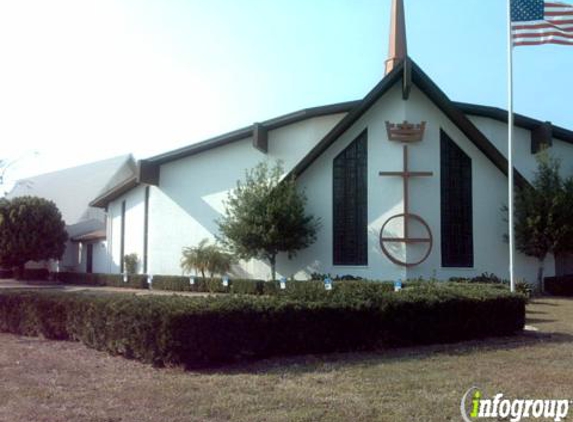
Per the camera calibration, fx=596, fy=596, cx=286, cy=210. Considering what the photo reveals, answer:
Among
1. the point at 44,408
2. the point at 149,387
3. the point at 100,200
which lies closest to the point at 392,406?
the point at 149,387

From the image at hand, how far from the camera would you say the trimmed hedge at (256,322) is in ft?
29.3

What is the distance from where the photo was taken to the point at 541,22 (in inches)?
682

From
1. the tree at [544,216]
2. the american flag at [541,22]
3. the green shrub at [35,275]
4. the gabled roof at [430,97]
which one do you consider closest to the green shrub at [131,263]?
the green shrub at [35,275]

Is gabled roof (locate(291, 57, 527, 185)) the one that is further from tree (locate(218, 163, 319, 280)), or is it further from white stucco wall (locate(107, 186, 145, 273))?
white stucco wall (locate(107, 186, 145, 273))

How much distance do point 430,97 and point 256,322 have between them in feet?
64.2

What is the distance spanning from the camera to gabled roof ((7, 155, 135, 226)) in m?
55.5

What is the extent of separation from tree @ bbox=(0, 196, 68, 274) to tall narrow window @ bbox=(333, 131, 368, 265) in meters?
22.5

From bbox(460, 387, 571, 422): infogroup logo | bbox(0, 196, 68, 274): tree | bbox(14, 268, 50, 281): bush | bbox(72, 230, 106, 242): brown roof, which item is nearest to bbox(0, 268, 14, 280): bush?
bbox(14, 268, 50, 281): bush

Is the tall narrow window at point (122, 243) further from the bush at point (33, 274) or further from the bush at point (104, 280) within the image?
the bush at point (33, 274)

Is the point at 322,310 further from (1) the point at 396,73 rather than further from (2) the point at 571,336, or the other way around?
(1) the point at 396,73

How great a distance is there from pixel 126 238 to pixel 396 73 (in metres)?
19.3

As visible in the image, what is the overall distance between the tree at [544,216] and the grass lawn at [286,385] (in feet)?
51.0

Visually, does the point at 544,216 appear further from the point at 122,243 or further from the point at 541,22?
the point at 122,243

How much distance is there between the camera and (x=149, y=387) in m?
7.67
